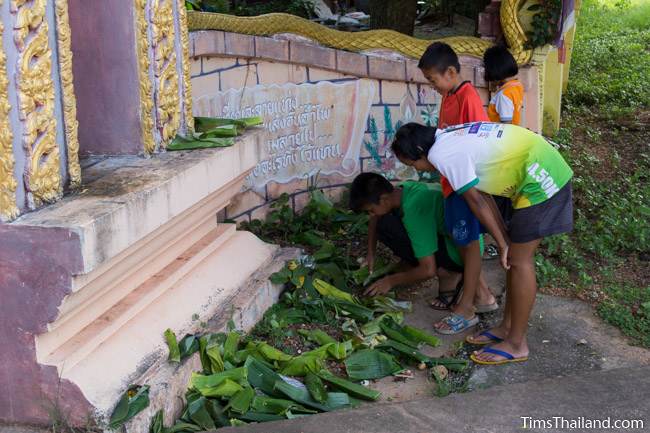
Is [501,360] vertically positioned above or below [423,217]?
below

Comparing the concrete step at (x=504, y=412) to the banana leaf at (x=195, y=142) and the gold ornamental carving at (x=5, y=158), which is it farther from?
the banana leaf at (x=195, y=142)

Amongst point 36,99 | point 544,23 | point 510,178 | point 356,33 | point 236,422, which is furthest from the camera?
point 544,23

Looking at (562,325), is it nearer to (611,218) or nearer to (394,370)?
(394,370)

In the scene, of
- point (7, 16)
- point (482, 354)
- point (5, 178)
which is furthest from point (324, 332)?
point (7, 16)

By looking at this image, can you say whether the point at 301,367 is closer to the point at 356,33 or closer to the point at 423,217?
the point at 423,217

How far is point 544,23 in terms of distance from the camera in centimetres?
641

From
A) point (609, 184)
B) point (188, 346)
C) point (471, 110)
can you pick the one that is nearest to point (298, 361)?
point (188, 346)

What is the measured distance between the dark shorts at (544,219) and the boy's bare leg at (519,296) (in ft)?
0.15

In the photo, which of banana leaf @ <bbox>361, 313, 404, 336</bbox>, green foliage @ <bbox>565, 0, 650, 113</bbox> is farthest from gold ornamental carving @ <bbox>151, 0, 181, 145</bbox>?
green foliage @ <bbox>565, 0, 650, 113</bbox>

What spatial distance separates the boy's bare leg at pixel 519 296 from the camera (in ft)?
12.4

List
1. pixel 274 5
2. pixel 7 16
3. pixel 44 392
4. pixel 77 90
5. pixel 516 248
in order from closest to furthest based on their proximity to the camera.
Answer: pixel 7 16
pixel 44 392
pixel 77 90
pixel 516 248
pixel 274 5

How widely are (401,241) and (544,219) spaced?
1.00 metres

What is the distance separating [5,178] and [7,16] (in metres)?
0.49

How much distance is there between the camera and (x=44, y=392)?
282cm
